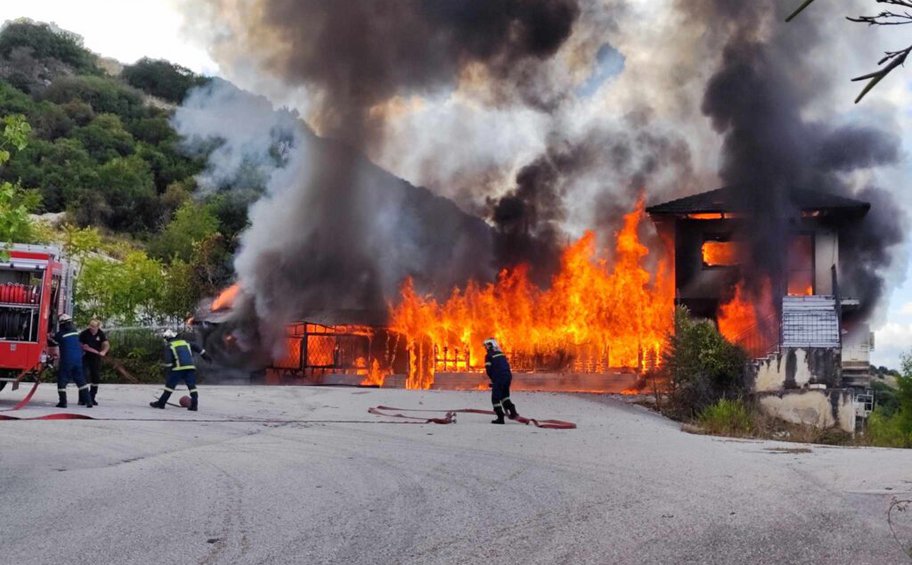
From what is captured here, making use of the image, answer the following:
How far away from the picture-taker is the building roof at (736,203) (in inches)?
1062

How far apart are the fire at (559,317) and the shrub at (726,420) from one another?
7.99 meters

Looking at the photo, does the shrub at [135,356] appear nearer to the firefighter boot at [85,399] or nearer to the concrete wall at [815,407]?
the firefighter boot at [85,399]

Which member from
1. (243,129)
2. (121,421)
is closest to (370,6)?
(243,129)

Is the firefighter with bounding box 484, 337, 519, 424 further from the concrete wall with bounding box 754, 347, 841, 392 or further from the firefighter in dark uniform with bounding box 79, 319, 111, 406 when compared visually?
the concrete wall with bounding box 754, 347, 841, 392

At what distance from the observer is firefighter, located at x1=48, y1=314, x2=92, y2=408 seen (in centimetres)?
1591

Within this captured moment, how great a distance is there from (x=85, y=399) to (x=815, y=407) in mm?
14177

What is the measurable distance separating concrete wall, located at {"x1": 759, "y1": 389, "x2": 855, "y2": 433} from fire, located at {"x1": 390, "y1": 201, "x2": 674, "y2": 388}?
647cm

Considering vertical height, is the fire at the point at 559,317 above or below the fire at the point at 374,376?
above

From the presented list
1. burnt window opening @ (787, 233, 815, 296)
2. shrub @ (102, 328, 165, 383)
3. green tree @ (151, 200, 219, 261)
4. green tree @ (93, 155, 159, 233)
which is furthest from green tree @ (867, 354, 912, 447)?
green tree @ (93, 155, 159, 233)

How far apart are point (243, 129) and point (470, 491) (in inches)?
1422

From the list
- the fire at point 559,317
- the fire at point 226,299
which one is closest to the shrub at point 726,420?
the fire at point 559,317

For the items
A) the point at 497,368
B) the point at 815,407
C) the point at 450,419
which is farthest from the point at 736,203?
the point at 450,419

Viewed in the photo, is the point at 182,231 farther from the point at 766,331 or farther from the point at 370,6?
the point at 766,331

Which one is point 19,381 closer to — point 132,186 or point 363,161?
point 363,161
